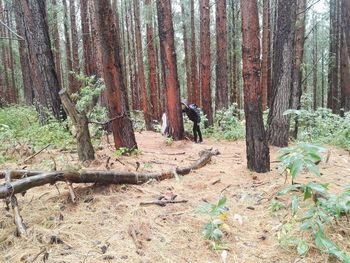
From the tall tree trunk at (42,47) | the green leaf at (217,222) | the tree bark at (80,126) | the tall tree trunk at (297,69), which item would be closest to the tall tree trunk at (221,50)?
the tall tree trunk at (297,69)

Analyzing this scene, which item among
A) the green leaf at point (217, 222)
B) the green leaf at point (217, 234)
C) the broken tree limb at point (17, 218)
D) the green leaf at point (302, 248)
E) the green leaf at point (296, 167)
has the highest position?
the green leaf at point (296, 167)

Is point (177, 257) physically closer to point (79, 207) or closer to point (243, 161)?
point (79, 207)

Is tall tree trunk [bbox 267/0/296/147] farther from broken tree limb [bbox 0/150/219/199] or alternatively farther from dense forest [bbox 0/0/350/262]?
broken tree limb [bbox 0/150/219/199]

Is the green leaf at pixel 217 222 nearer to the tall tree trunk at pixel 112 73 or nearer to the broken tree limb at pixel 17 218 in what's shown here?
the broken tree limb at pixel 17 218

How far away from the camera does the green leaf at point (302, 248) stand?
2.99 metres

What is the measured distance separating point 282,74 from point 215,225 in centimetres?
507

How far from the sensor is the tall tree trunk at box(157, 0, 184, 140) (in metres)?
8.88

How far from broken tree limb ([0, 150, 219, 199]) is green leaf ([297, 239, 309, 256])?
90.9 inches

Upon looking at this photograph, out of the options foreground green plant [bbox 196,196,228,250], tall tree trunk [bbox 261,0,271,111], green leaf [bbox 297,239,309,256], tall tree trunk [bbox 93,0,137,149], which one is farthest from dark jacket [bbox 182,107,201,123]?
tall tree trunk [bbox 261,0,271,111]

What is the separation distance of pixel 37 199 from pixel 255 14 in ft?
13.6

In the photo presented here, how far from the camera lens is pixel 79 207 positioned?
3.90 meters

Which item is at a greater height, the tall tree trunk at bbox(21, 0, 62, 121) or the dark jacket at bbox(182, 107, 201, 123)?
the tall tree trunk at bbox(21, 0, 62, 121)

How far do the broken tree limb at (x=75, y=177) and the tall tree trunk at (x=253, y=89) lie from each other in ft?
4.01

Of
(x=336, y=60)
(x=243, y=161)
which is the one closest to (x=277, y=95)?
(x=243, y=161)
